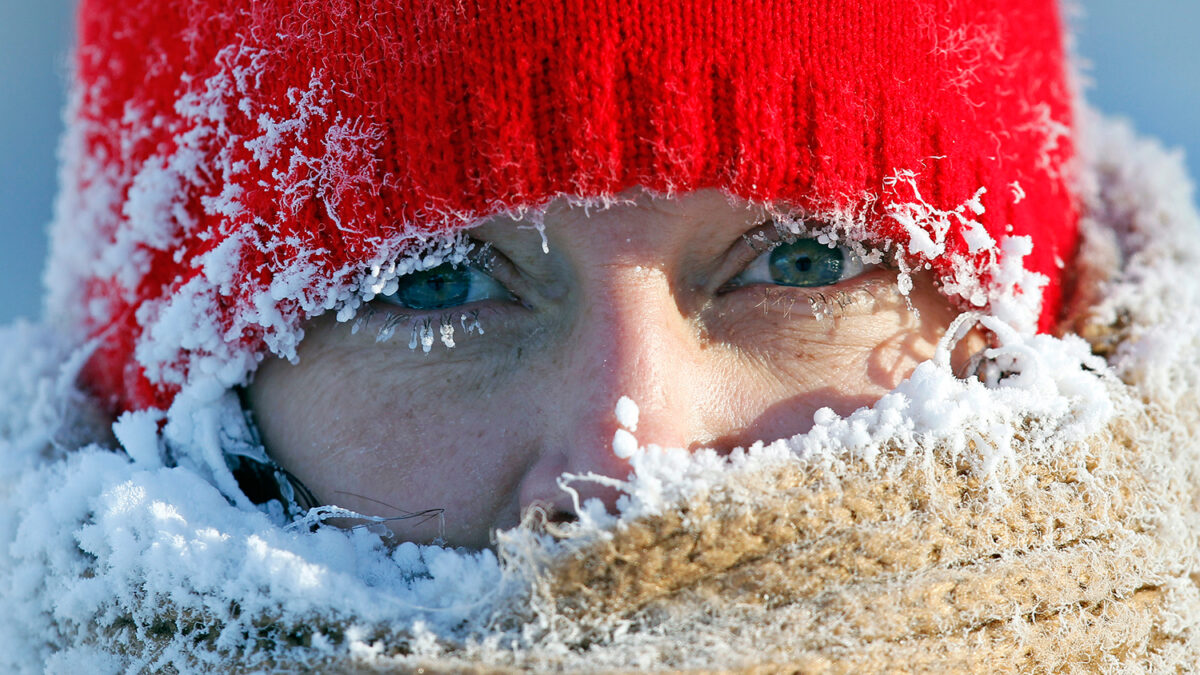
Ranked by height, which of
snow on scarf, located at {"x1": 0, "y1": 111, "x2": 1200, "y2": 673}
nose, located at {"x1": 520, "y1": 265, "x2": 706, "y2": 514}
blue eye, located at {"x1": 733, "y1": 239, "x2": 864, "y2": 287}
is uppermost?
blue eye, located at {"x1": 733, "y1": 239, "x2": 864, "y2": 287}

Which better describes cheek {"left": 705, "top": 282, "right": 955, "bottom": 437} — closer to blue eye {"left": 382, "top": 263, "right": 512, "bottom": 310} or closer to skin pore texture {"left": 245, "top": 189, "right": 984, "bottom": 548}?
skin pore texture {"left": 245, "top": 189, "right": 984, "bottom": 548}

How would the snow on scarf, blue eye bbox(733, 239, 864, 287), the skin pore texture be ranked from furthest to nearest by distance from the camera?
blue eye bbox(733, 239, 864, 287), the skin pore texture, the snow on scarf

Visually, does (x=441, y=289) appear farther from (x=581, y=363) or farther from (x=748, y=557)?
(x=748, y=557)

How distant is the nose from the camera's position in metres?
1.03

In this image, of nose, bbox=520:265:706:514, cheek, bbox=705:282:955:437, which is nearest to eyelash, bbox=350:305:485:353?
nose, bbox=520:265:706:514

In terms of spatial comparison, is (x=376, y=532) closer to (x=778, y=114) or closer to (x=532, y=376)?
(x=532, y=376)

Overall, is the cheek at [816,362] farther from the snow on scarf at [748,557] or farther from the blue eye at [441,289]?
the blue eye at [441,289]

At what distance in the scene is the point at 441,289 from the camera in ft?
3.98

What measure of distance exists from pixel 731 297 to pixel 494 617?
1.46ft

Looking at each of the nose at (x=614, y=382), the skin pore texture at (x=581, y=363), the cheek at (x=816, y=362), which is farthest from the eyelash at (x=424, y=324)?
the cheek at (x=816, y=362)

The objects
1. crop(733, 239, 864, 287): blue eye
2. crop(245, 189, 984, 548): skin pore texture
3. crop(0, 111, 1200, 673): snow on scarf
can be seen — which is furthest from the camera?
crop(733, 239, 864, 287): blue eye

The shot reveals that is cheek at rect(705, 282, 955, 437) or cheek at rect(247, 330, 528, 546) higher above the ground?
cheek at rect(705, 282, 955, 437)

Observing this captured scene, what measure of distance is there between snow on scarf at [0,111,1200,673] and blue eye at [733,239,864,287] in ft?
0.53

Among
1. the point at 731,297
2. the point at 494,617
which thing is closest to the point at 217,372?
the point at 494,617
